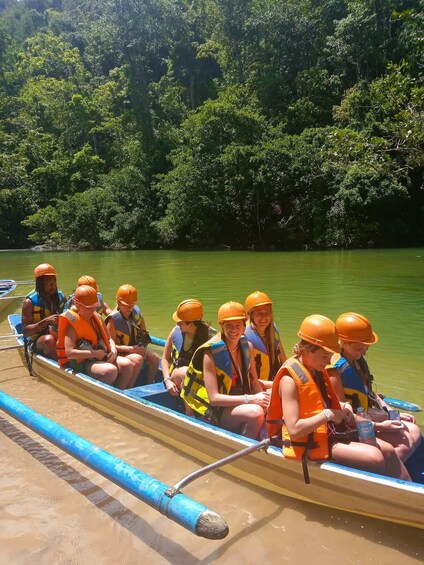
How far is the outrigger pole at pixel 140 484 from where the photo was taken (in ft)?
8.50

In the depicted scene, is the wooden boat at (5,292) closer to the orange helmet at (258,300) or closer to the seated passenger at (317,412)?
the orange helmet at (258,300)

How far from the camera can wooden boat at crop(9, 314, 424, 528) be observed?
2.90 metres

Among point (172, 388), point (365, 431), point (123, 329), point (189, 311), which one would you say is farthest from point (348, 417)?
point (123, 329)

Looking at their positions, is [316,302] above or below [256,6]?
below

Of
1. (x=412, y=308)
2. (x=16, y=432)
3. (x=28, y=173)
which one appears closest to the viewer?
(x=16, y=432)

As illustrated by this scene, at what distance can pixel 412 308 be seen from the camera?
10.3 meters

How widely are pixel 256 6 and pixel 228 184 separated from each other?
46.7 feet

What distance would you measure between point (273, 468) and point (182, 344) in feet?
5.40

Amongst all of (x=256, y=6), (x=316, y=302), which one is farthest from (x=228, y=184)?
(x=316, y=302)

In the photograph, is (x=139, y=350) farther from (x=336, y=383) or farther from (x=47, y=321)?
(x=336, y=383)

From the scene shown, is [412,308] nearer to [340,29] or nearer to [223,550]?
[223,550]

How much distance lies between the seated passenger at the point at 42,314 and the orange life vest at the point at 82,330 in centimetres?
87

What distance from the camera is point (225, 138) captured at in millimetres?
28812

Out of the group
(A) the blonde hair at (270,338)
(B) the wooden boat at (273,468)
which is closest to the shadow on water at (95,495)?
(B) the wooden boat at (273,468)
